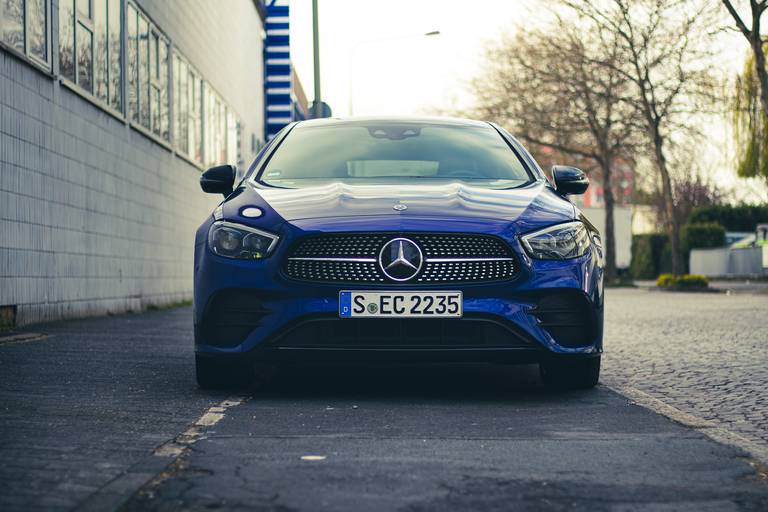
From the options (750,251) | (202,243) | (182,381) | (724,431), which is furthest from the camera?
(750,251)

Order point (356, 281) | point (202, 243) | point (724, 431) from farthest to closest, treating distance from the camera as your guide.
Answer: point (202, 243)
point (356, 281)
point (724, 431)

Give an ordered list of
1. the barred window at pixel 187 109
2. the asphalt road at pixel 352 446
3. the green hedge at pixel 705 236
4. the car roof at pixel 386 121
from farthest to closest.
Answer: the green hedge at pixel 705 236 < the barred window at pixel 187 109 < the car roof at pixel 386 121 < the asphalt road at pixel 352 446

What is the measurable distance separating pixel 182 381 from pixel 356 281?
5.35 feet

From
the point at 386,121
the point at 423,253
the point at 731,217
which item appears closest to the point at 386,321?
the point at 423,253

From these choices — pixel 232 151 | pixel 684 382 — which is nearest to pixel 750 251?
pixel 232 151

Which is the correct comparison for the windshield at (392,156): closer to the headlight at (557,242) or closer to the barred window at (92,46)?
the headlight at (557,242)

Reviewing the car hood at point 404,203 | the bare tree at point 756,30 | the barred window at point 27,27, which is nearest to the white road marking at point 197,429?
the car hood at point 404,203

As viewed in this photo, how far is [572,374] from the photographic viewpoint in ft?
21.3

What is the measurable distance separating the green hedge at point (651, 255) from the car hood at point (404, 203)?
46238 mm

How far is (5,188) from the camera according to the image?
11250 mm

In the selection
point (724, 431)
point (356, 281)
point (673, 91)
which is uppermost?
point (673, 91)

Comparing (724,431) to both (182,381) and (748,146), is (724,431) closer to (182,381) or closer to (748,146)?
(182,381)

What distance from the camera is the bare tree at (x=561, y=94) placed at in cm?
3600

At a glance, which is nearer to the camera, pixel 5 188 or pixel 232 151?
pixel 5 188
